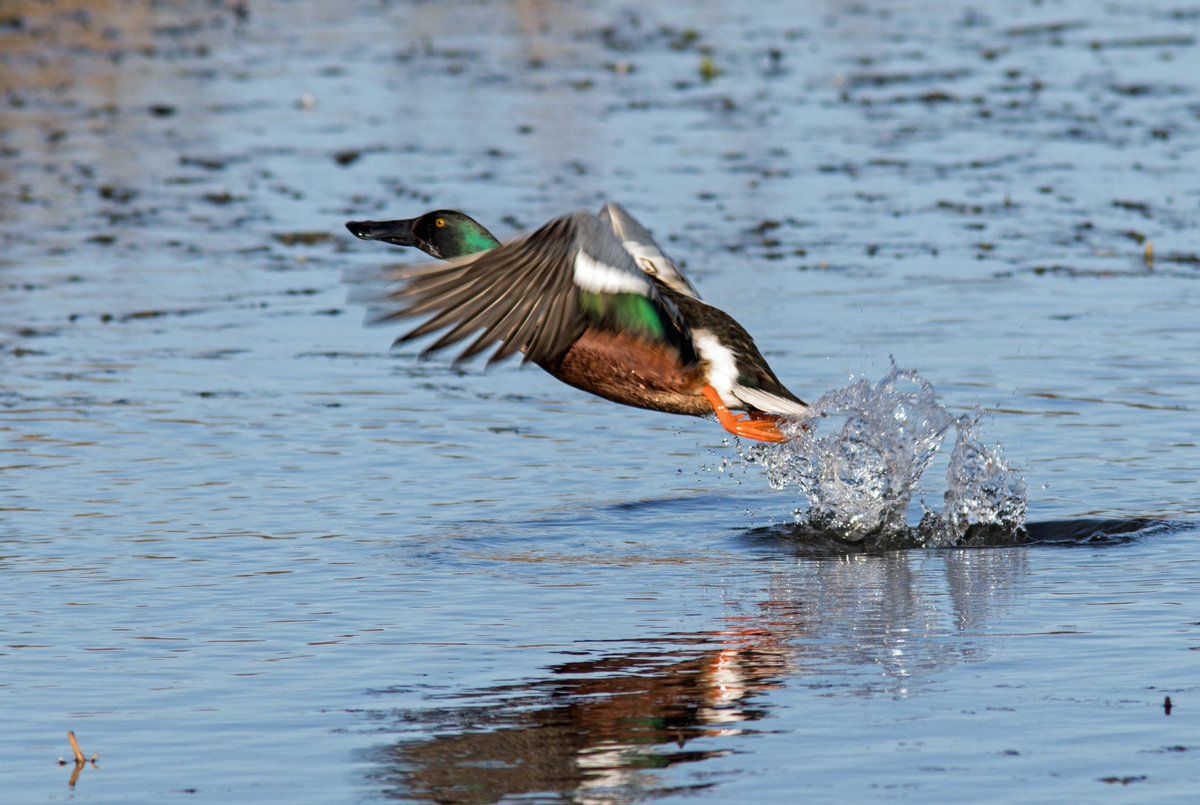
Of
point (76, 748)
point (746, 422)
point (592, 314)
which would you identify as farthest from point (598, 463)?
point (76, 748)

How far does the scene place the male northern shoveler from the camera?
592 centimetres

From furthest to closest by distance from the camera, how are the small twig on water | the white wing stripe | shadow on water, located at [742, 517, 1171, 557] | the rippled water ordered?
1. shadow on water, located at [742, 517, 1171, 557]
2. the white wing stripe
3. the rippled water
4. the small twig on water

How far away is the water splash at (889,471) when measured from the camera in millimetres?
7238

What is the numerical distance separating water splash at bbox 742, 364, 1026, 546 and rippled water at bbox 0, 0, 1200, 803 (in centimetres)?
4

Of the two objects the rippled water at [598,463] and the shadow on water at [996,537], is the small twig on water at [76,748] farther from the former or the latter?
the shadow on water at [996,537]

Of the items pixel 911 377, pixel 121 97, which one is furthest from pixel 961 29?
pixel 911 377

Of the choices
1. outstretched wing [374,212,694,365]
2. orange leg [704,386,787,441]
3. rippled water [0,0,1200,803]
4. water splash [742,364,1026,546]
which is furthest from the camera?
water splash [742,364,1026,546]

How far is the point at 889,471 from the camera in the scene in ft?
24.3

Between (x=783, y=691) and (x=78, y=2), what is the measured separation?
64.0 ft

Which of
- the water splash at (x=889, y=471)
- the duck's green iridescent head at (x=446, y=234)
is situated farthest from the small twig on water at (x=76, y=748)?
the water splash at (x=889, y=471)

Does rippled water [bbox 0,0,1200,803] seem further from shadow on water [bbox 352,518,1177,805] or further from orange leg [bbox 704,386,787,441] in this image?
orange leg [bbox 704,386,787,441]

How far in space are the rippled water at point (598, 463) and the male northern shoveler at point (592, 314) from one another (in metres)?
0.58

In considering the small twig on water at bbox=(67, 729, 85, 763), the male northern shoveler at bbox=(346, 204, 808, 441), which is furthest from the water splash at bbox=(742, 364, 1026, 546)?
the small twig on water at bbox=(67, 729, 85, 763)

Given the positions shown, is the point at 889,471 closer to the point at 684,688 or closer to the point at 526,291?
the point at 526,291
